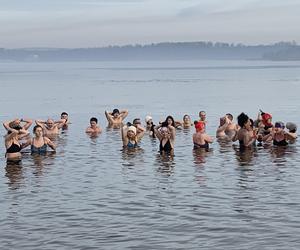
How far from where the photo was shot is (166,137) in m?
29.2

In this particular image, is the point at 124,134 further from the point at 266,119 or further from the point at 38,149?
the point at 266,119

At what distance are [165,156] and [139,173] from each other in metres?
4.39

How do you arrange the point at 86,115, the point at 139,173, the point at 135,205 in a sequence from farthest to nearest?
1. the point at 86,115
2. the point at 139,173
3. the point at 135,205

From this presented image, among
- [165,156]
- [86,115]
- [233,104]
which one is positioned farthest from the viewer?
[233,104]

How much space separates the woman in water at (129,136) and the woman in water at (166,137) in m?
1.38

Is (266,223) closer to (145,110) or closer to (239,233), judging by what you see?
(239,233)

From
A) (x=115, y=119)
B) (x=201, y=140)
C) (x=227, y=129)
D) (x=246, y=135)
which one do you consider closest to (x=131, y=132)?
(x=201, y=140)

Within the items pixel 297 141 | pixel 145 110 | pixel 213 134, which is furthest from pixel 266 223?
pixel 145 110

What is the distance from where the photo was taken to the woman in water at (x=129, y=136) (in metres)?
30.2

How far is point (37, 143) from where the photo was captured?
94.1 feet

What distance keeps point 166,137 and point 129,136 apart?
7.09ft

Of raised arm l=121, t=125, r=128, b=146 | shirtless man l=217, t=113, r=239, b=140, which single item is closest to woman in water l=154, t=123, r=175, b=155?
raised arm l=121, t=125, r=128, b=146

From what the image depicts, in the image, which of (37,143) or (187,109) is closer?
(37,143)

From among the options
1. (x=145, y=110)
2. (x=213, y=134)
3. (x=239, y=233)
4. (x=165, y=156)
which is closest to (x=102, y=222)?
(x=239, y=233)
